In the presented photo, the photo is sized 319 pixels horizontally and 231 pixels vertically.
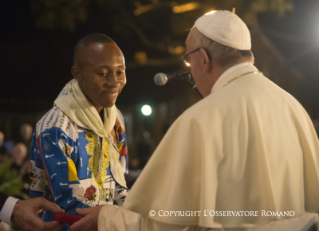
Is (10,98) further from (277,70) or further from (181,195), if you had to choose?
(181,195)

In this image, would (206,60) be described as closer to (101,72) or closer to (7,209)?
(101,72)

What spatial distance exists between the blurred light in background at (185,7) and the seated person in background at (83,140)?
30.1 feet

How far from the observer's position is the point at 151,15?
13664 mm

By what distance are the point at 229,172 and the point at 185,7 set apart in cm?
1054

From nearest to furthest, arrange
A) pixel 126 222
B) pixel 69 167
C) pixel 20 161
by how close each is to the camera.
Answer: pixel 126 222 < pixel 69 167 < pixel 20 161

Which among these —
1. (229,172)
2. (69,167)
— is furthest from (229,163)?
(69,167)

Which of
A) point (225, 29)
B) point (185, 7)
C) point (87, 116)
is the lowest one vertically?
point (87, 116)

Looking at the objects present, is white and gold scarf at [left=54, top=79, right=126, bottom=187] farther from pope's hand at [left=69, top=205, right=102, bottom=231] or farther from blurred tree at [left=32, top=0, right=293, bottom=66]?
blurred tree at [left=32, top=0, right=293, bottom=66]

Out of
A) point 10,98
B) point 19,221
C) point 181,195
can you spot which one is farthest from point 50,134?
point 10,98

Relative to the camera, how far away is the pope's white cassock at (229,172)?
90.4 inches

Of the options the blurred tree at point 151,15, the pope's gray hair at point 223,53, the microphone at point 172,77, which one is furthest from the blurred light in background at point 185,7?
the pope's gray hair at point 223,53

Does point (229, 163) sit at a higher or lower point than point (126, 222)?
higher

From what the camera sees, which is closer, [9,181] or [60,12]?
[9,181]

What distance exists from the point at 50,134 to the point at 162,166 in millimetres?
928
